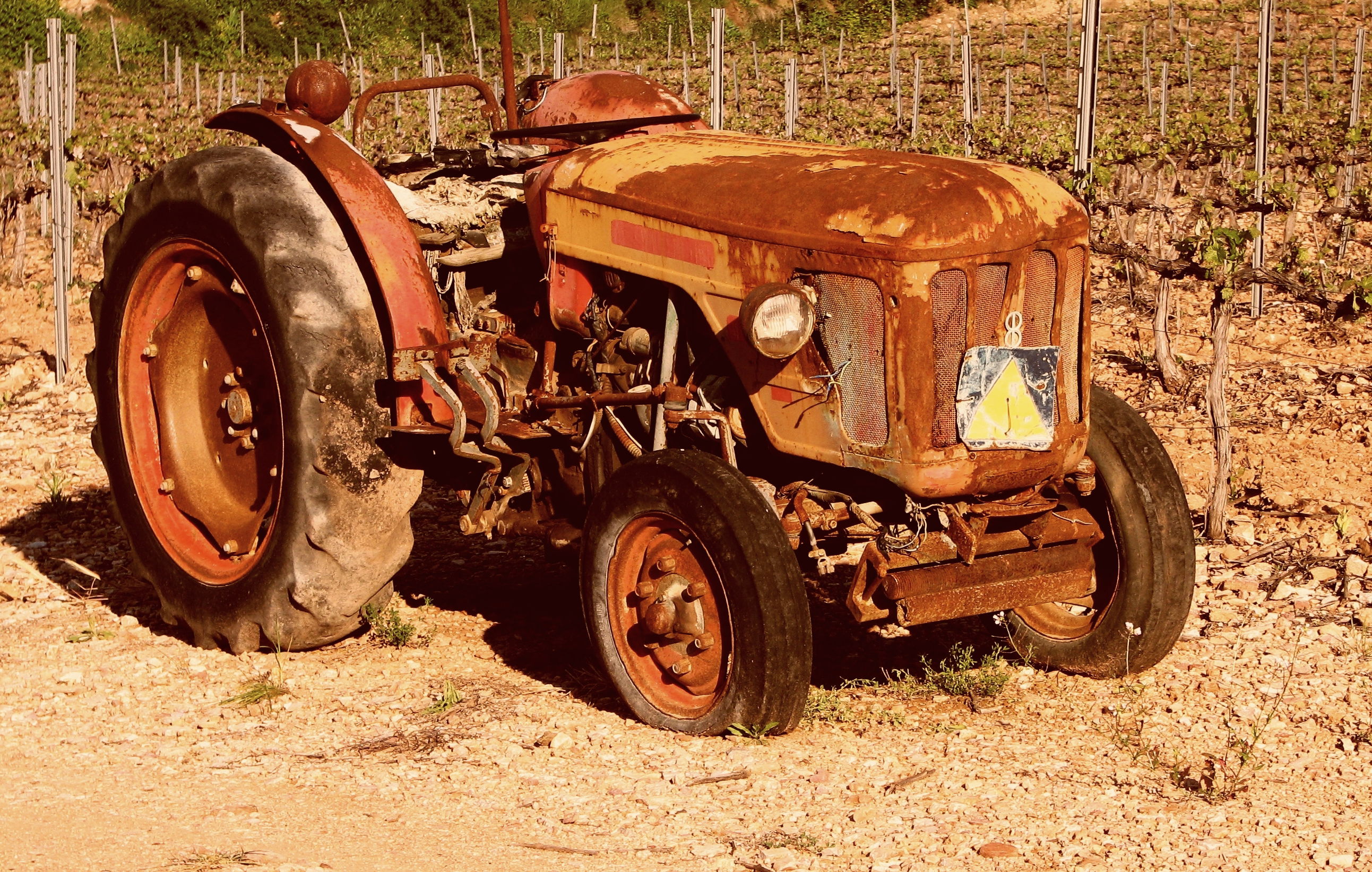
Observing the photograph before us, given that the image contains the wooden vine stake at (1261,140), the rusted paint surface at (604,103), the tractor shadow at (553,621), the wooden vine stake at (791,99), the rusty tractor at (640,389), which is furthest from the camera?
the wooden vine stake at (791,99)

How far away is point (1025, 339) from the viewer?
4.42 m

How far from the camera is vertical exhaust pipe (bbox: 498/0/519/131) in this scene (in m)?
5.50

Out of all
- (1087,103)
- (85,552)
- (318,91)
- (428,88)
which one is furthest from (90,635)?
(1087,103)

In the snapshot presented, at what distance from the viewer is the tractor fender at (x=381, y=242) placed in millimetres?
4984

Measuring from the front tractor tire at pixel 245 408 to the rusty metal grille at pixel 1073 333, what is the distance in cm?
203

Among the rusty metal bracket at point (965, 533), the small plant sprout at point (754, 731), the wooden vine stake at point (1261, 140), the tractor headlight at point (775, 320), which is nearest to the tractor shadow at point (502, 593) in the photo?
the small plant sprout at point (754, 731)

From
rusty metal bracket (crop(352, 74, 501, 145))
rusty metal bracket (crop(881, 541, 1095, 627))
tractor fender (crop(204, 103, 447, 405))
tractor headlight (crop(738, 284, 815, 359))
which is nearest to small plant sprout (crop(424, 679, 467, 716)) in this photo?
tractor fender (crop(204, 103, 447, 405))

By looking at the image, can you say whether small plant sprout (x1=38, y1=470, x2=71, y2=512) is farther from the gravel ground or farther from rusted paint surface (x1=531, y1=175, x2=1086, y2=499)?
rusted paint surface (x1=531, y1=175, x2=1086, y2=499)

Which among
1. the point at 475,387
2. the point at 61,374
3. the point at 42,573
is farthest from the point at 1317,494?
the point at 61,374

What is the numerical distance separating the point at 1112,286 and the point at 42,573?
863cm

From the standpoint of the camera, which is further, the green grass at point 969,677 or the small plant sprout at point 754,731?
the green grass at point 969,677

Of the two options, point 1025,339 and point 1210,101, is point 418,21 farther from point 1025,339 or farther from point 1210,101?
point 1025,339

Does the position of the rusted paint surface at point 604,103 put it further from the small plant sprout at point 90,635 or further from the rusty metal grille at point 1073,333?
the small plant sprout at point 90,635

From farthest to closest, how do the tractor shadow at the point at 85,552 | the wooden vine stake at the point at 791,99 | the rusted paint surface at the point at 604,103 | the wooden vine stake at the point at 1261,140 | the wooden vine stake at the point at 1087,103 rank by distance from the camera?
the wooden vine stake at the point at 791,99 → the wooden vine stake at the point at 1087,103 → the wooden vine stake at the point at 1261,140 → the tractor shadow at the point at 85,552 → the rusted paint surface at the point at 604,103
